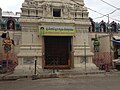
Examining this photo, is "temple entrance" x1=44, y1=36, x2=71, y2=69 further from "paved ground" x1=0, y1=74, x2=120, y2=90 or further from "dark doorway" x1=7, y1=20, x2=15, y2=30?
"dark doorway" x1=7, y1=20, x2=15, y2=30

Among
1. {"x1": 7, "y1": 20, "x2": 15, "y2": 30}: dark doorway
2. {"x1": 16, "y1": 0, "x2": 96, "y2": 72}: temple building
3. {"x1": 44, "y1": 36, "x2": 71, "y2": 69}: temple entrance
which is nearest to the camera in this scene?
{"x1": 16, "y1": 0, "x2": 96, "y2": 72}: temple building

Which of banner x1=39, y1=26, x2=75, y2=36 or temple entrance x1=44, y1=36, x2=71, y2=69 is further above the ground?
banner x1=39, y1=26, x2=75, y2=36

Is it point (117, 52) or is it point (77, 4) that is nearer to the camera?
point (77, 4)

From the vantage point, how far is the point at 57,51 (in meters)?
23.5

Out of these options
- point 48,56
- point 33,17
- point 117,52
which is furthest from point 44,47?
point 117,52

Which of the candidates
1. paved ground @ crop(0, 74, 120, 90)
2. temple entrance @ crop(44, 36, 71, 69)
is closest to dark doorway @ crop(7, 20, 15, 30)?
temple entrance @ crop(44, 36, 71, 69)

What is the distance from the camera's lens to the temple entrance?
23.0m

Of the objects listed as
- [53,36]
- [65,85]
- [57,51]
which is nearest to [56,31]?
[53,36]

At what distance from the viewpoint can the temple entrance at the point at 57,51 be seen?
75.6 ft

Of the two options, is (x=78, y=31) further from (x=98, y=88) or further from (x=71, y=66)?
(x=98, y=88)

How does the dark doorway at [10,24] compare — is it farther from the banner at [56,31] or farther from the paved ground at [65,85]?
the paved ground at [65,85]

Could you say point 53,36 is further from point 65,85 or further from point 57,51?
point 65,85

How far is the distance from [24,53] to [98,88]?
41.6 ft

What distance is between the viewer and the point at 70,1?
24859 mm
